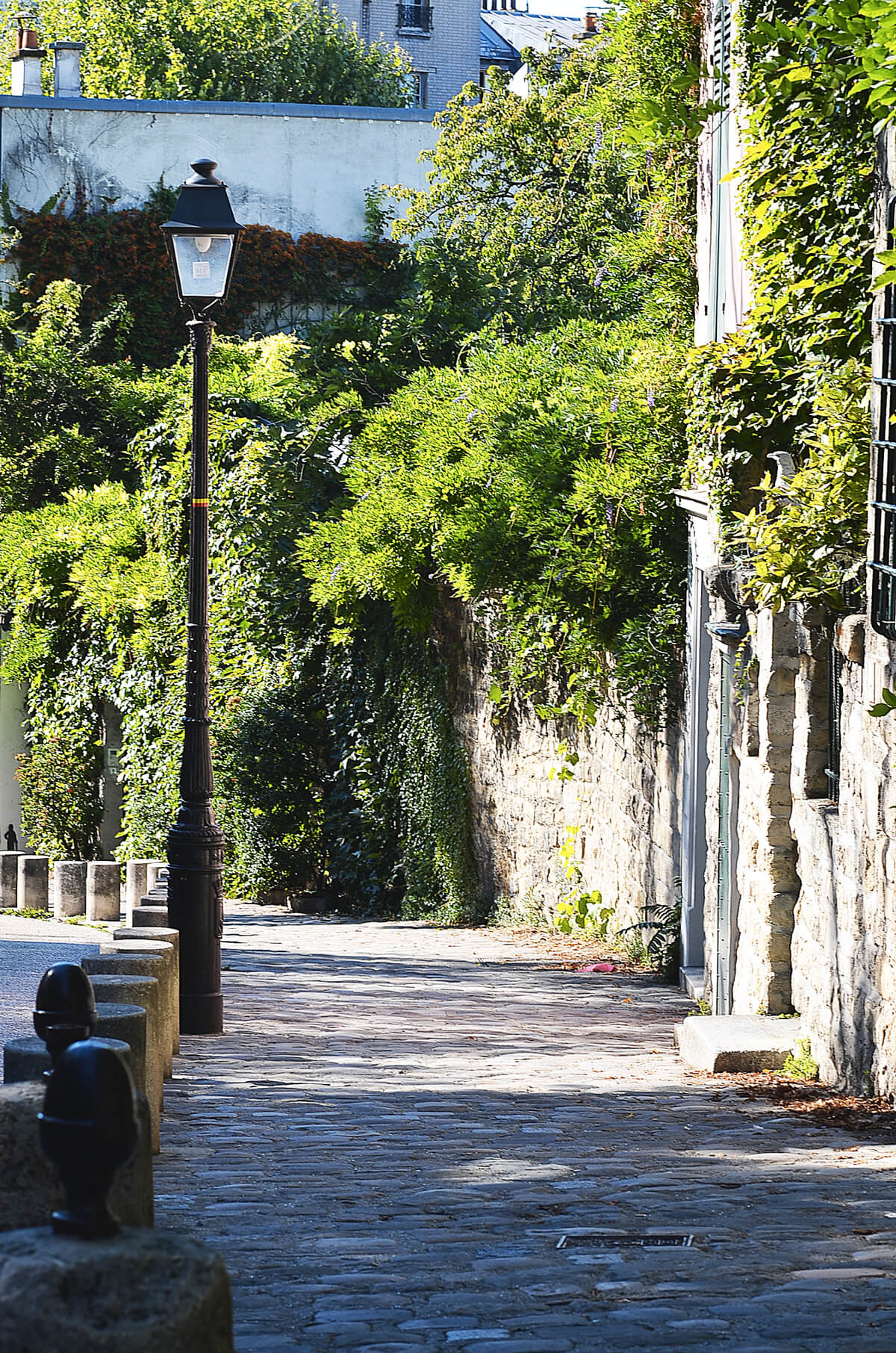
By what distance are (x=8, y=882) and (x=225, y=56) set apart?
91.1 ft

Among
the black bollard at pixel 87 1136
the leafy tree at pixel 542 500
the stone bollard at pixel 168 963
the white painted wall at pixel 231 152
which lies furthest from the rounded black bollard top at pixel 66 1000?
the white painted wall at pixel 231 152

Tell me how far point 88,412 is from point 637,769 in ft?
38.8

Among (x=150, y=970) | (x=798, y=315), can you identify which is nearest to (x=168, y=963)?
(x=150, y=970)

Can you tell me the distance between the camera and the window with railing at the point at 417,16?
168 feet

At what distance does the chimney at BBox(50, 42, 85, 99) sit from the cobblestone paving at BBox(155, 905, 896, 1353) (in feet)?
77.3

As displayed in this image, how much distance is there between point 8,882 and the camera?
16.5 m

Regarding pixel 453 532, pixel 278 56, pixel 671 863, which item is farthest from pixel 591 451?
pixel 278 56

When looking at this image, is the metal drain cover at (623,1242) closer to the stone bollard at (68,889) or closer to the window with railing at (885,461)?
the window with railing at (885,461)

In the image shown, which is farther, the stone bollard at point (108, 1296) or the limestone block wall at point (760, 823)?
the limestone block wall at point (760, 823)

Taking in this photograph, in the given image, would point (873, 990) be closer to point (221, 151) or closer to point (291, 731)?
point (291, 731)

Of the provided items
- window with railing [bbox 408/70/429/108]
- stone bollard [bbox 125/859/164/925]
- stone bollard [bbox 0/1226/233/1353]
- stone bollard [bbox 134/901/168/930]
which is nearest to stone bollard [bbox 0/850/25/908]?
stone bollard [bbox 125/859/164/925]

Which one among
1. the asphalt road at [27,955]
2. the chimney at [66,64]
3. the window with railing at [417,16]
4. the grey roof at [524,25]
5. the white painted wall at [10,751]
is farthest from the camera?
the grey roof at [524,25]

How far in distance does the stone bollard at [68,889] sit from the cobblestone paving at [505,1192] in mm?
6394

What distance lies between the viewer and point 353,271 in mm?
24500
